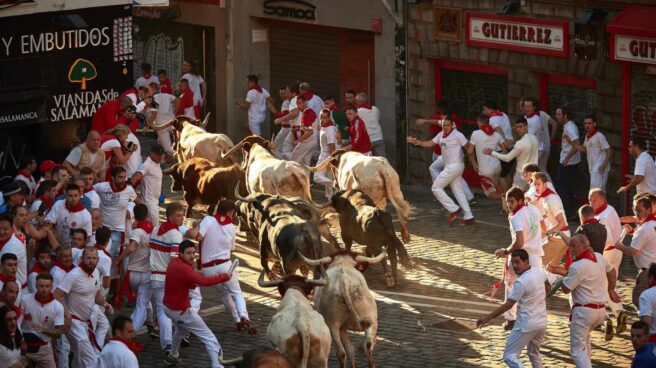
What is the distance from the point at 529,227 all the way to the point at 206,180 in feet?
23.5

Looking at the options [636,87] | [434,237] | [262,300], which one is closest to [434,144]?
[434,237]

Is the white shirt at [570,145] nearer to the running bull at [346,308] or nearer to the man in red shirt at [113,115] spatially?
the man in red shirt at [113,115]

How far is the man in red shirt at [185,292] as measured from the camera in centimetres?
1673

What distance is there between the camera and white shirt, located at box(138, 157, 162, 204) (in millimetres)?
21500

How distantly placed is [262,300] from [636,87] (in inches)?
323

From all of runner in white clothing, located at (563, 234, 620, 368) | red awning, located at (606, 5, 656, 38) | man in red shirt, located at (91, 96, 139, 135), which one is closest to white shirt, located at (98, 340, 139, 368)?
runner in white clothing, located at (563, 234, 620, 368)

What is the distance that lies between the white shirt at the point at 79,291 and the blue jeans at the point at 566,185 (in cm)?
1075

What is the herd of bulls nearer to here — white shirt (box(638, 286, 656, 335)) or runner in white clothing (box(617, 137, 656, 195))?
white shirt (box(638, 286, 656, 335))

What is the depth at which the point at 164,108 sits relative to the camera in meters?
30.8

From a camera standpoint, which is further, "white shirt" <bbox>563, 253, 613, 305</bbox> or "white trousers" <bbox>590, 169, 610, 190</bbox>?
"white trousers" <bbox>590, 169, 610, 190</bbox>

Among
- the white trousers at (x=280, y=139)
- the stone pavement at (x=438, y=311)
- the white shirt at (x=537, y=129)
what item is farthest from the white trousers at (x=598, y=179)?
the white trousers at (x=280, y=139)

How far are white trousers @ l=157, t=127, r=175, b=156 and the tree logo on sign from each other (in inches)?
255

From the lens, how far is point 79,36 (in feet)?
78.4

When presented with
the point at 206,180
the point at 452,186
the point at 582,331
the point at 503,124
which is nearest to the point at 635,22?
the point at 503,124
